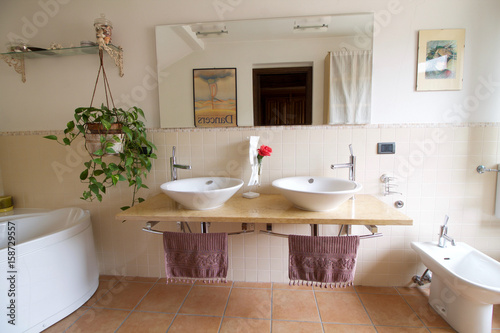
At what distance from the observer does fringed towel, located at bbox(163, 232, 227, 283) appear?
1.38 m

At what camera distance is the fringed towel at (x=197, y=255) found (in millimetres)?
1385

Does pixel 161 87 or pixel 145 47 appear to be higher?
pixel 145 47

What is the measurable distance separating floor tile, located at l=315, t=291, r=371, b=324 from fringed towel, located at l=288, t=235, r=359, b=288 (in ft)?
1.17

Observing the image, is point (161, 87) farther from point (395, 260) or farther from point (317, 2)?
point (395, 260)

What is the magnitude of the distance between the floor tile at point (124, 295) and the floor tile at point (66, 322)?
0.10m

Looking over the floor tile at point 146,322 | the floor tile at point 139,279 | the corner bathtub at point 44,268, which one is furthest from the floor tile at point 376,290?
the corner bathtub at point 44,268

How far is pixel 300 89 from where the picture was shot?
1660 millimetres

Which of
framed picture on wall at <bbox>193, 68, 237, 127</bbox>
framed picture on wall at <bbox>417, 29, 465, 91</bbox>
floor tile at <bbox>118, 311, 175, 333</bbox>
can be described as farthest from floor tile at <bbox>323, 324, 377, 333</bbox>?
framed picture on wall at <bbox>417, 29, 465, 91</bbox>

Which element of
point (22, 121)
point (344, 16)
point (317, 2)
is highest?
point (317, 2)

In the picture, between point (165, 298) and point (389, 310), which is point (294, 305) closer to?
point (389, 310)

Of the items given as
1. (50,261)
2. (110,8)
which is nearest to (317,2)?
(110,8)

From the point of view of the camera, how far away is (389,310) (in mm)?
1547

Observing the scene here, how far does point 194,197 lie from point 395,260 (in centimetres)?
157

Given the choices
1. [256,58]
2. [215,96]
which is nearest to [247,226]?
[215,96]
